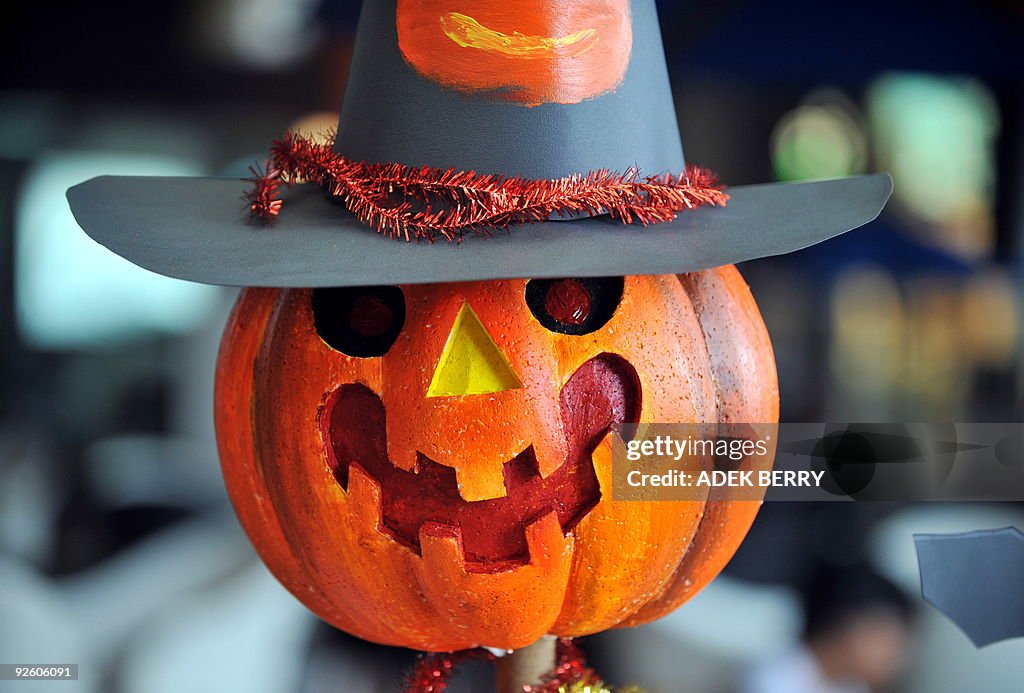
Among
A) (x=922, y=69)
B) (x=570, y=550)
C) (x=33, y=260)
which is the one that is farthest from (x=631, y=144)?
(x=33, y=260)

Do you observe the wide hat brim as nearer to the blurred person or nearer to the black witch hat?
the black witch hat

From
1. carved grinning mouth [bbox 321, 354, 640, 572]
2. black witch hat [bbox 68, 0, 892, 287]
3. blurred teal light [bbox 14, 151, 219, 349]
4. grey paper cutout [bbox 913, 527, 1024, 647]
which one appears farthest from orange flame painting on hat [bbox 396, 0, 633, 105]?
blurred teal light [bbox 14, 151, 219, 349]

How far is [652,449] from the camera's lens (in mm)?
837

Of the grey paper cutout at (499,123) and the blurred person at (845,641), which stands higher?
the grey paper cutout at (499,123)

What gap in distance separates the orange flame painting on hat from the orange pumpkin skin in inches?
7.3

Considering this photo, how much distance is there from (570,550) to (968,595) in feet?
1.22

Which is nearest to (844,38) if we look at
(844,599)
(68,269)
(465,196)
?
(844,599)

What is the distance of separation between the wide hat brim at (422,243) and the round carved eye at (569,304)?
61 mm

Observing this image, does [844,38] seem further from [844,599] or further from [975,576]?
[975,576]

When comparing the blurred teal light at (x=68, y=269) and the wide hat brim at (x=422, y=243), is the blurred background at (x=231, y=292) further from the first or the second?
the wide hat brim at (x=422, y=243)

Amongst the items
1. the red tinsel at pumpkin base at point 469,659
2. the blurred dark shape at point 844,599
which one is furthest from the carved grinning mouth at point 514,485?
the blurred dark shape at point 844,599

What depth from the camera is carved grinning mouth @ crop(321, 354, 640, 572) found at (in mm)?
838

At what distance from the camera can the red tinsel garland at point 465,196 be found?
2.62 feet

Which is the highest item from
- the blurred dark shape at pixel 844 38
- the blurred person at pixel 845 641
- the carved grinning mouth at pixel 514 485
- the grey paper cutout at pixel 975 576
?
the blurred dark shape at pixel 844 38
